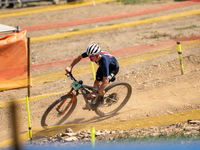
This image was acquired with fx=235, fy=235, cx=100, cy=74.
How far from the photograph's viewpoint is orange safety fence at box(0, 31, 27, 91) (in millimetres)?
8125

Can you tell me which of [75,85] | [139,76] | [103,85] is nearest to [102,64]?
[103,85]

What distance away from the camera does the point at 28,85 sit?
25.8 feet

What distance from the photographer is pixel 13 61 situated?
8.26 metres

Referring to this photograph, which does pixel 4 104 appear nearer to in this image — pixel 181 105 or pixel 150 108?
pixel 150 108

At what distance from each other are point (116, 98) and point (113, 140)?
1706 mm

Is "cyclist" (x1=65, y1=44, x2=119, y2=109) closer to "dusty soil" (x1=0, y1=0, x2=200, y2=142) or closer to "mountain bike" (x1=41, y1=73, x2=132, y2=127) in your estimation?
"mountain bike" (x1=41, y1=73, x2=132, y2=127)

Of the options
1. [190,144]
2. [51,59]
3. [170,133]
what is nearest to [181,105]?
[170,133]

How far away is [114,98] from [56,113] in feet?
5.36

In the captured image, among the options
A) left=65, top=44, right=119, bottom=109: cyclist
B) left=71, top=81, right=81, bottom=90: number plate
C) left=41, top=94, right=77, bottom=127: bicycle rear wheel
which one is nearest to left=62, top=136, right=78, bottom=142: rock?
left=41, top=94, right=77, bottom=127: bicycle rear wheel

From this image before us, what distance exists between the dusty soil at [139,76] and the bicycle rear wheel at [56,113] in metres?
0.37

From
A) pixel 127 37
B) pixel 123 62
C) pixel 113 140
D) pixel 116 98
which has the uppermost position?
pixel 127 37

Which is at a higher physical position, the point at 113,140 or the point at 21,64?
the point at 21,64

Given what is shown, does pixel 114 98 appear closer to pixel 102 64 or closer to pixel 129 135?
pixel 102 64

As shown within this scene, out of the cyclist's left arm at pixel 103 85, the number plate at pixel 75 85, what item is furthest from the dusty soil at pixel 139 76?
the number plate at pixel 75 85
